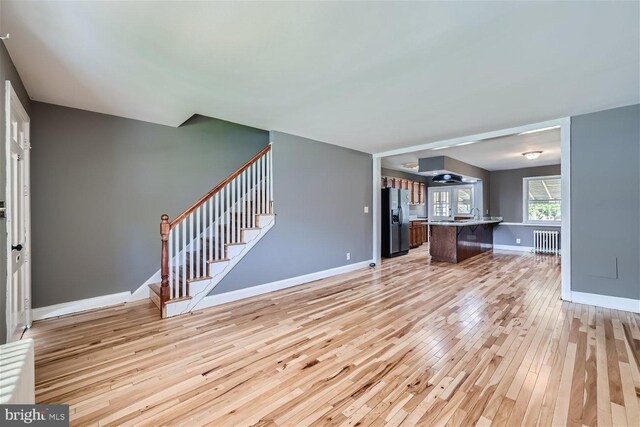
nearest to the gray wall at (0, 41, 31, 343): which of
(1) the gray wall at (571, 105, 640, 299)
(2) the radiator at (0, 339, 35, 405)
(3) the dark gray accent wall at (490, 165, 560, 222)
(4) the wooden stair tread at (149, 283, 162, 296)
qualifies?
(2) the radiator at (0, 339, 35, 405)

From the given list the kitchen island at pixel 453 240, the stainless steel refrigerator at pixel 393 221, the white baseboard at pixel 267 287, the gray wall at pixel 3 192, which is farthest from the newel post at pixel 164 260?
the kitchen island at pixel 453 240

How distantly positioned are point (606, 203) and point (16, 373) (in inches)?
214

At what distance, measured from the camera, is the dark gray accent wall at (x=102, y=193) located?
3145mm

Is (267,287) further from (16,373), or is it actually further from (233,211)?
(16,373)

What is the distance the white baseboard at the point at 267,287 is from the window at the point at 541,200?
601 cm

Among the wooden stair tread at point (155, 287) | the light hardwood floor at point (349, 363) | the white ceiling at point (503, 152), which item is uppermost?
→ the white ceiling at point (503, 152)

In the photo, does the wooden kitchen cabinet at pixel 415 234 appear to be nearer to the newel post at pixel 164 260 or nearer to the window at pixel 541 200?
the window at pixel 541 200

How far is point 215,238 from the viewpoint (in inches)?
148

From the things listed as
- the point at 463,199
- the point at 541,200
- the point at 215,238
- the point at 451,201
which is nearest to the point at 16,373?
the point at 215,238

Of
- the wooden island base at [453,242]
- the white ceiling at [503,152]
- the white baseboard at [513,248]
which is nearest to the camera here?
the white ceiling at [503,152]

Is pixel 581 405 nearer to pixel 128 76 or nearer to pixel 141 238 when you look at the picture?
pixel 128 76

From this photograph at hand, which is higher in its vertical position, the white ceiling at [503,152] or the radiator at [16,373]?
the white ceiling at [503,152]

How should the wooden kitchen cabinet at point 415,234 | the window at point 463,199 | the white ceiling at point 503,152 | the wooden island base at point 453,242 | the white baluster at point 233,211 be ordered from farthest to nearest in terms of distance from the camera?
1. the window at point 463,199
2. the wooden kitchen cabinet at point 415,234
3. the wooden island base at point 453,242
4. the white ceiling at point 503,152
5. the white baluster at point 233,211

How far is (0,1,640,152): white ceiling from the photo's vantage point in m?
1.71
